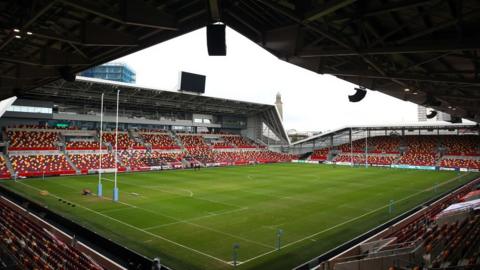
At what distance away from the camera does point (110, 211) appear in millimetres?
24578

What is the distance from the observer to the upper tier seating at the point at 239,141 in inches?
3157

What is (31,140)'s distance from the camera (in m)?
51.0

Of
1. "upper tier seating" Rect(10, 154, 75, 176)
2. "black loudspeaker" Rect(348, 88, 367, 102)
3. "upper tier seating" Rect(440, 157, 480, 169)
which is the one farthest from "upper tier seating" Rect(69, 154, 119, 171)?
"upper tier seating" Rect(440, 157, 480, 169)

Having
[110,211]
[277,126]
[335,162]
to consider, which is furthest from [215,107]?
[110,211]

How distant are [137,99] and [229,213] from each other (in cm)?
4228

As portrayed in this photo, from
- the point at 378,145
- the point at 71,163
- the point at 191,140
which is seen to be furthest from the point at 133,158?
the point at 378,145

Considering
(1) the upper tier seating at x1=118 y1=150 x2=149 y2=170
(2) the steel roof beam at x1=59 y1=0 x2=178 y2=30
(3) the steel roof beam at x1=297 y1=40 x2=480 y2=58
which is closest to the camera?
(3) the steel roof beam at x1=297 y1=40 x2=480 y2=58

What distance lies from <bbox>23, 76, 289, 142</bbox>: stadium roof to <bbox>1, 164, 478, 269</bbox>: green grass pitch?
16150 millimetres


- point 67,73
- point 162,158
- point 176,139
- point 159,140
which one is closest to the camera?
point 67,73

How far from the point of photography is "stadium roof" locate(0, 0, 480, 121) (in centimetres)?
730

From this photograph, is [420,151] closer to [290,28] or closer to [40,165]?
[40,165]

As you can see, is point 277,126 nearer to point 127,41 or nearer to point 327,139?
point 327,139

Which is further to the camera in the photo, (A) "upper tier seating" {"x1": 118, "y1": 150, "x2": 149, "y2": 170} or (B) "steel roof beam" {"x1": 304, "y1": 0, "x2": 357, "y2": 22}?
(A) "upper tier seating" {"x1": 118, "y1": 150, "x2": 149, "y2": 170}

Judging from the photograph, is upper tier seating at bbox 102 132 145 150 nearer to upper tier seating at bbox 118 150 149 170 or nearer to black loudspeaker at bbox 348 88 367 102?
upper tier seating at bbox 118 150 149 170
